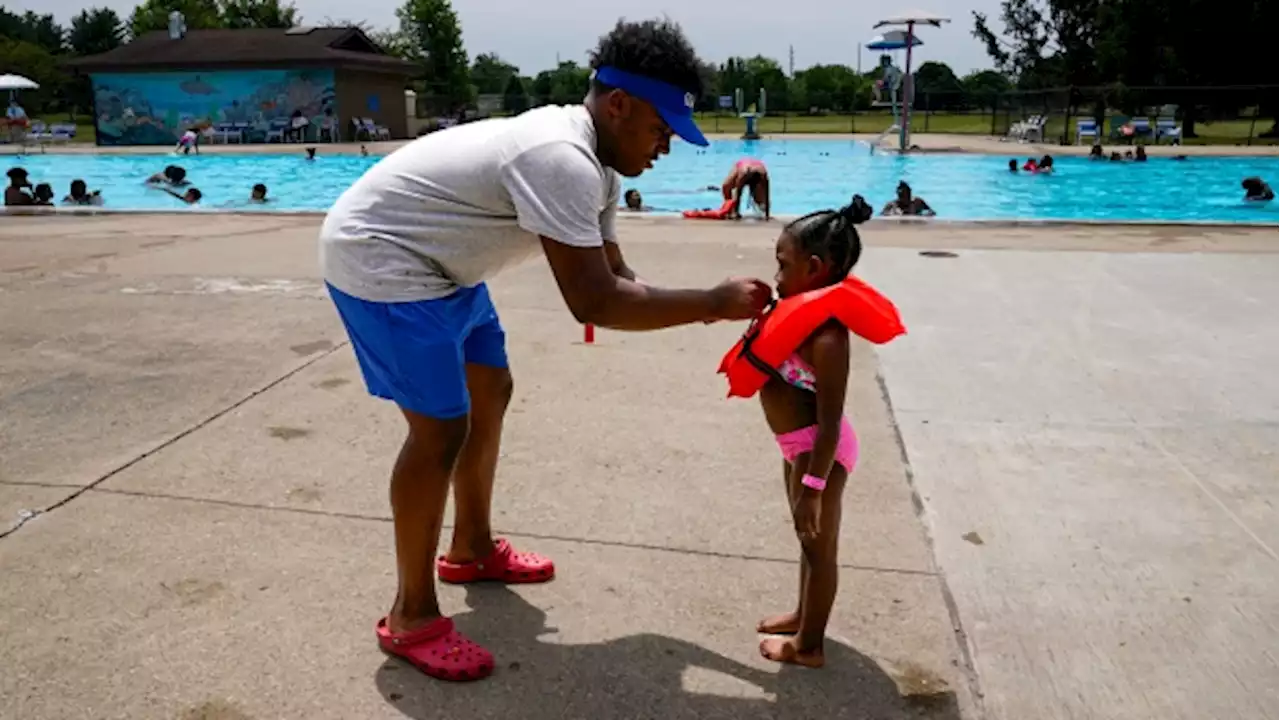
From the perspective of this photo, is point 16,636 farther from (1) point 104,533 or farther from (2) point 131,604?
(1) point 104,533

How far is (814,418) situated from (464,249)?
1000mm

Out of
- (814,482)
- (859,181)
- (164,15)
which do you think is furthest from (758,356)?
(164,15)

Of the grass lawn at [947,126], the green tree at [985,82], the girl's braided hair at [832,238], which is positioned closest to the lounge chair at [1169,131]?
the grass lawn at [947,126]

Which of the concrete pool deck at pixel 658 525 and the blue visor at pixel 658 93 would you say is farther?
the concrete pool deck at pixel 658 525

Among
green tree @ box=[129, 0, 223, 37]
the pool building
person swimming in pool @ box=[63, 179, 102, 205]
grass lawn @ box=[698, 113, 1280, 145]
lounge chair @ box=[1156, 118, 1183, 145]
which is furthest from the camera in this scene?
green tree @ box=[129, 0, 223, 37]

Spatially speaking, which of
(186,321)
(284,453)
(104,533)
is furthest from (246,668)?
(186,321)

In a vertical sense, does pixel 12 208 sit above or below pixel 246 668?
above

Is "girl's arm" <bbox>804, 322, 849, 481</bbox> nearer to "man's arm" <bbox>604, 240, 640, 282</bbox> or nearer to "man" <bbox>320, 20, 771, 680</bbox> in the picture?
"man" <bbox>320, 20, 771, 680</bbox>

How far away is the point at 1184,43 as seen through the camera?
3644 cm

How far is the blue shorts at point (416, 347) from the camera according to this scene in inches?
104

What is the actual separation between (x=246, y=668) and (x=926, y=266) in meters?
7.20

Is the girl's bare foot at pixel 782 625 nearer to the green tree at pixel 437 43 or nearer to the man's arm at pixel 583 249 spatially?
the man's arm at pixel 583 249

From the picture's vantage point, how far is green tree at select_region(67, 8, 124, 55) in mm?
72375

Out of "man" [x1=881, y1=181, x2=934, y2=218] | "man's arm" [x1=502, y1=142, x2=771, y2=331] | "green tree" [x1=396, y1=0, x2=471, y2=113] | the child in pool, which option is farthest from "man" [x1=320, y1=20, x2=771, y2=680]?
"green tree" [x1=396, y1=0, x2=471, y2=113]
